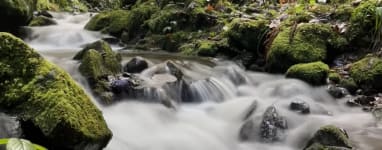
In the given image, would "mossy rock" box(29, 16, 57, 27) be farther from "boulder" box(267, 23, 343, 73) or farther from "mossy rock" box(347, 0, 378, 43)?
"mossy rock" box(347, 0, 378, 43)

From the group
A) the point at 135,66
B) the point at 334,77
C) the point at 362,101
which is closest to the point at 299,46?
the point at 334,77

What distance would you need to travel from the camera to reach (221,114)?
21.4ft

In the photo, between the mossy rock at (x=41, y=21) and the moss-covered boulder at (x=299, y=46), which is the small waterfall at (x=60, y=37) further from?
the moss-covered boulder at (x=299, y=46)

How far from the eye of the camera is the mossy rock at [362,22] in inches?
318

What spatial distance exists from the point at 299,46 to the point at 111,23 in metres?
6.59

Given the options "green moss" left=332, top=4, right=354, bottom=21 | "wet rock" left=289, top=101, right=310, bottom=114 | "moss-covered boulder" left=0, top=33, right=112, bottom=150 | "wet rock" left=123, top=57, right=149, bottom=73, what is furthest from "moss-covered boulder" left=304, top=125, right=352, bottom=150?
"green moss" left=332, top=4, right=354, bottom=21

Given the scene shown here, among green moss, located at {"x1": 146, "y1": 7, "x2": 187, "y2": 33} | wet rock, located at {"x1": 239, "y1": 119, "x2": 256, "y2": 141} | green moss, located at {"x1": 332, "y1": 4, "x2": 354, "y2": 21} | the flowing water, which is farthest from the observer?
green moss, located at {"x1": 146, "y1": 7, "x2": 187, "y2": 33}

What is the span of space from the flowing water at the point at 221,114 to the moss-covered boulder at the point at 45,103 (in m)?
0.65

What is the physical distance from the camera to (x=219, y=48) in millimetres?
10023

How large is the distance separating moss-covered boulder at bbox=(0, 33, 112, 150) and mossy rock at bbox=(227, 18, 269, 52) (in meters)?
5.58

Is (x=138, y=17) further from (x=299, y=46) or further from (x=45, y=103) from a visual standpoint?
(x=45, y=103)

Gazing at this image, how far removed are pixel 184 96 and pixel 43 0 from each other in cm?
1339

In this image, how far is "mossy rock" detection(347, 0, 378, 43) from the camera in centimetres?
808

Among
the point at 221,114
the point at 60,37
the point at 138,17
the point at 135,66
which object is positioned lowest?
the point at 60,37
